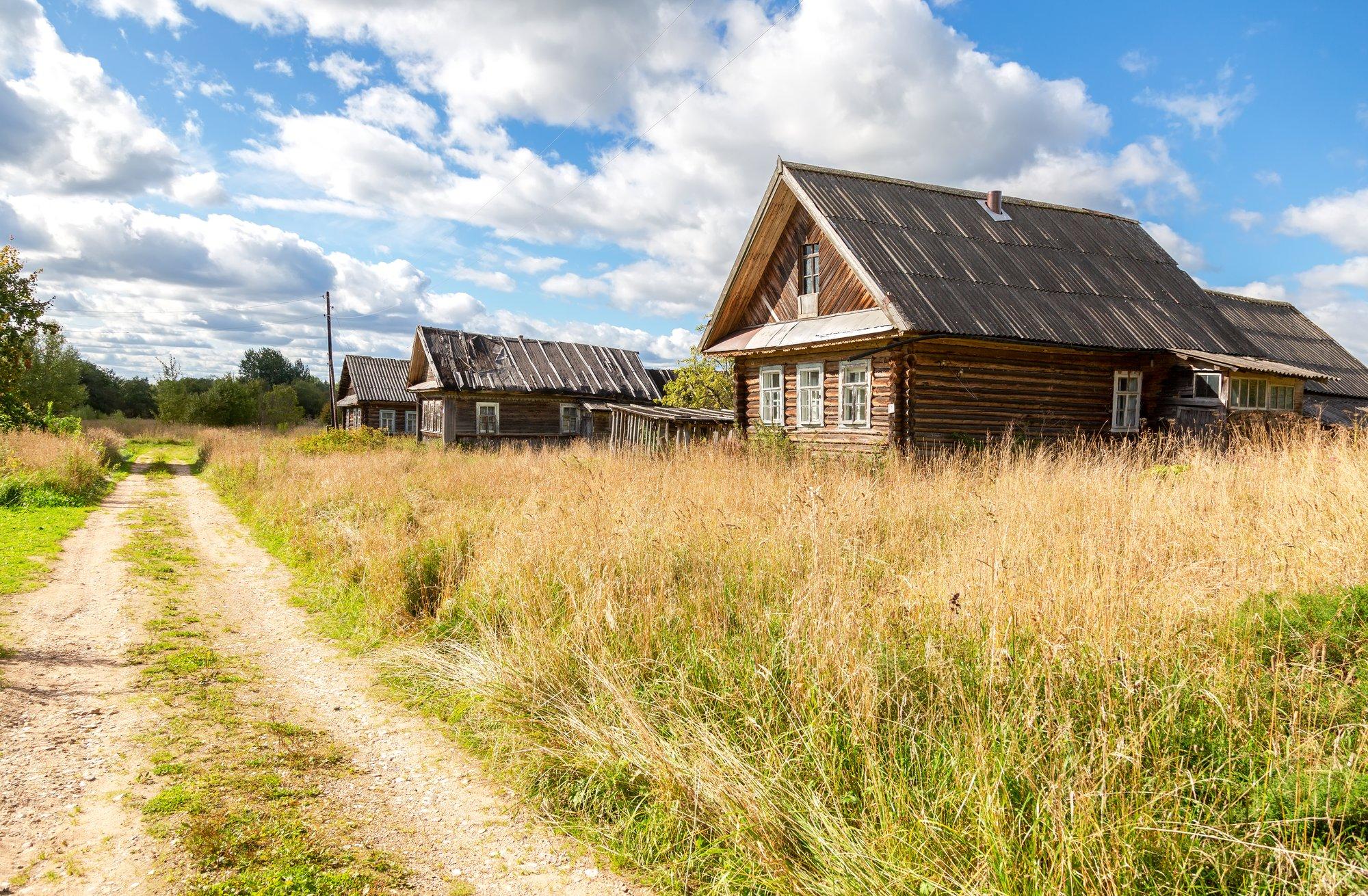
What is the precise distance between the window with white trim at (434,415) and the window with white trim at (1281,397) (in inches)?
942

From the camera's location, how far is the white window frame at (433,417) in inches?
1061

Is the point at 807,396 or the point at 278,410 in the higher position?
the point at 807,396

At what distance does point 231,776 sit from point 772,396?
1478 centimetres

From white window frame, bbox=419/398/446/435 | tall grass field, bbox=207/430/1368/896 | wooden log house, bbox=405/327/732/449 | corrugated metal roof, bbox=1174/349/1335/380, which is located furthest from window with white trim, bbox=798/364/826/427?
white window frame, bbox=419/398/446/435

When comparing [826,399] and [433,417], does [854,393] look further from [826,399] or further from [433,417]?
[433,417]

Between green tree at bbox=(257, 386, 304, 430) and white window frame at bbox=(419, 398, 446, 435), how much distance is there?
76.2 ft

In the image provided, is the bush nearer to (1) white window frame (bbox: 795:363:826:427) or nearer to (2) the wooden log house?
(2) the wooden log house

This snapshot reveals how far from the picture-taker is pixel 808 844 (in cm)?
277

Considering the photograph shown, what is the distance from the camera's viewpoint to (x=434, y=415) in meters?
28.6

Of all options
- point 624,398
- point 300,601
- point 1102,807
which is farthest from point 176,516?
point 624,398

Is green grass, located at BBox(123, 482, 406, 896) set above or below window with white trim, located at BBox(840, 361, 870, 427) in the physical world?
below

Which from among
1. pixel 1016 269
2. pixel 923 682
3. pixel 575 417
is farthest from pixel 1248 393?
pixel 575 417

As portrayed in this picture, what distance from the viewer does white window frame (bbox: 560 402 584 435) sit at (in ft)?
93.9

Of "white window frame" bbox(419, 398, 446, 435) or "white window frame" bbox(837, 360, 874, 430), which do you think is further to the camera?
"white window frame" bbox(419, 398, 446, 435)
